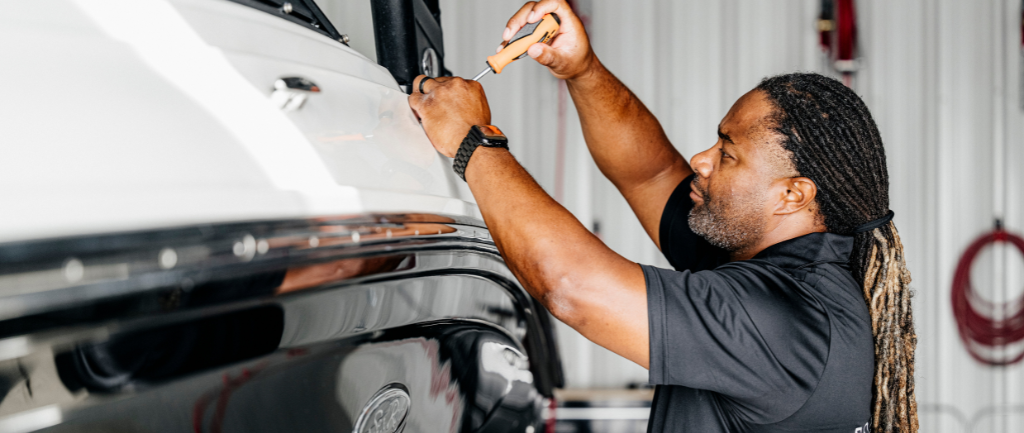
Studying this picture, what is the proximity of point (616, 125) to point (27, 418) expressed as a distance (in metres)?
1.19

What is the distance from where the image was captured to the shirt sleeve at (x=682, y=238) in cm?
129

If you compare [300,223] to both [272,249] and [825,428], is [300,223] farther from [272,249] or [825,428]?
[825,428]

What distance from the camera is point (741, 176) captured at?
3.46 ft

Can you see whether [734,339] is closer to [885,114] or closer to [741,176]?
[741,176]

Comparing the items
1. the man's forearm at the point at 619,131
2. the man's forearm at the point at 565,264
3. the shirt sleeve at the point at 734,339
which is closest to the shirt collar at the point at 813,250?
the shirt sleeve at the point at 734,339

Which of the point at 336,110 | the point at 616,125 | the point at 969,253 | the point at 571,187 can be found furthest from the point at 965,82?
the point at 336,110

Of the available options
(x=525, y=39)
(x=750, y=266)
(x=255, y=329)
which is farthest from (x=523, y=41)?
(x=255, y=329)

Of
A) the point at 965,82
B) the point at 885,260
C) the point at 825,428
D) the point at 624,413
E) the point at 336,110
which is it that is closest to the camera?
the point at 336,110

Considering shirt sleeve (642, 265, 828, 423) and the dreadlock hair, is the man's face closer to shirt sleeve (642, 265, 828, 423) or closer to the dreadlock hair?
the dreadlock hair

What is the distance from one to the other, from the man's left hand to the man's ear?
1.80ft

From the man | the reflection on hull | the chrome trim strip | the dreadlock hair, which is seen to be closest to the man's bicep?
the man

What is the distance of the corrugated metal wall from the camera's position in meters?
2.86

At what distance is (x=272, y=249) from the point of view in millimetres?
511

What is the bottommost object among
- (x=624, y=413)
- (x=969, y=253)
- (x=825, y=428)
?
(x=624, y=413)
